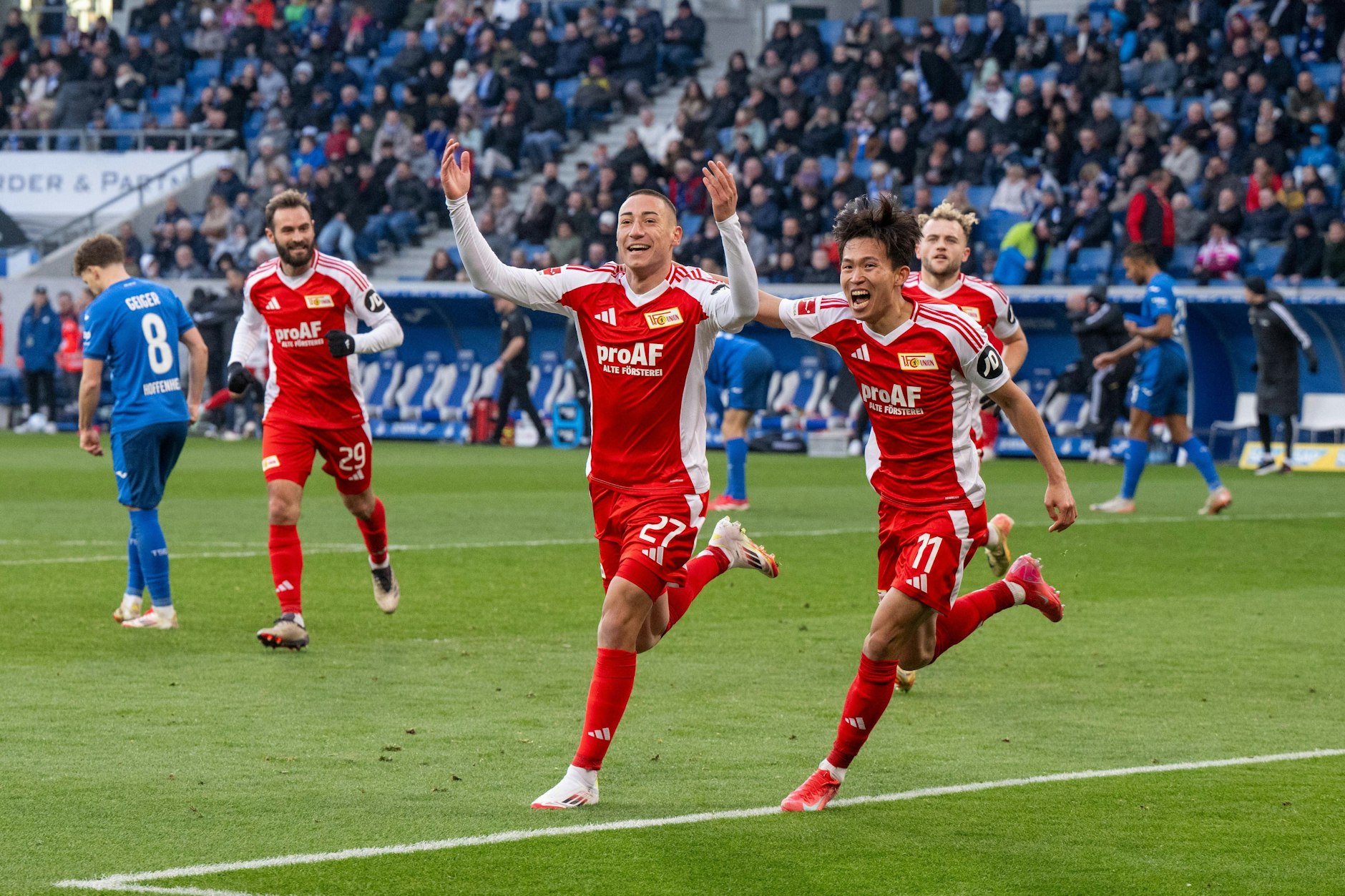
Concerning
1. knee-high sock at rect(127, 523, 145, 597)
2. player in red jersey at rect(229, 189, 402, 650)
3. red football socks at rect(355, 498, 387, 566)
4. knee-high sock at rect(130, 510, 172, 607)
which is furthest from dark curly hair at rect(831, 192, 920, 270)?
knee-high sock at rect(127, 523, 145, 597)

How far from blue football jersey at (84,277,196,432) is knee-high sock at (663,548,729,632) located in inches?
138

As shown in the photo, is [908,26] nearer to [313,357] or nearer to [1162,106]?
[1162,106]

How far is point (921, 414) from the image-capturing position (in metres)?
6.48

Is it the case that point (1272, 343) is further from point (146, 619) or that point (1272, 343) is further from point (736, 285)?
point (736, 285)

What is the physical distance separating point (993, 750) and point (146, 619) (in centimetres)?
474

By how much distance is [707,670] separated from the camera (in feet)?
28.7

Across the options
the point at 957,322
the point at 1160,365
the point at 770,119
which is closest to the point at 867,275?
the point at 957,322

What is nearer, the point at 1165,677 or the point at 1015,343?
the point at 1165,677

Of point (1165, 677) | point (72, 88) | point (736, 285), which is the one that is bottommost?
point (1165, 677)

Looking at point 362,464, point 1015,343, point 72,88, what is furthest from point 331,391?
point 72,88

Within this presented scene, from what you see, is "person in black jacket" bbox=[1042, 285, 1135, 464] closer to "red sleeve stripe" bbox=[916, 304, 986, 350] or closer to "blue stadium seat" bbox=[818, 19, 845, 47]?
"blue stadium seat" bbox=[818, 19, 845, 47]

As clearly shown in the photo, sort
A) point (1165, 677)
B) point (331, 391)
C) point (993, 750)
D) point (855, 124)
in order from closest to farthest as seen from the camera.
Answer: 1. point (993, 750)
2. point (1165, 677)
3. point (331, 391)
4. point (855, 124)

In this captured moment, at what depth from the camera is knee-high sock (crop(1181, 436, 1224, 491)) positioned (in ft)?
53.5

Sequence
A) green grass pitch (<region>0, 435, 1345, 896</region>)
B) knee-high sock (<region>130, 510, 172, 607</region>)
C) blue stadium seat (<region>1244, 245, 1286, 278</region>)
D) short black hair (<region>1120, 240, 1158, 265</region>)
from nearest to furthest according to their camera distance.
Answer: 1. green grass pitch (<region>0, 435, 1345, 896</region>)
2. knee-high sock (<region>130, 510, 172, 607</region>)
3. short black hair (<region>1120, 240, 1158, 265</region>)
4. blue stadium seat (<region>1244, 245, 1286, 278</region>)
